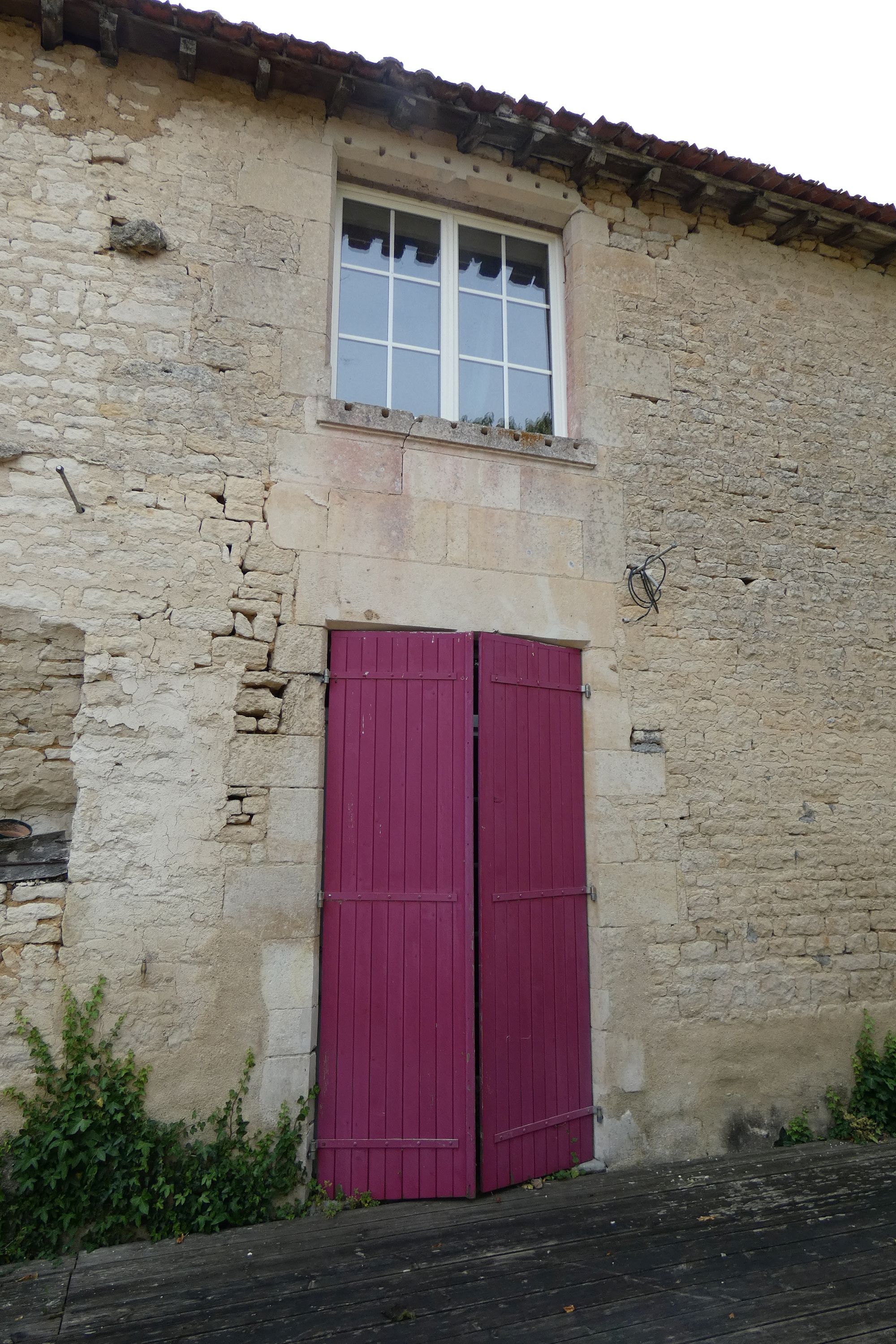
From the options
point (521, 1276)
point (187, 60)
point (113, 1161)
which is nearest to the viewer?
point (521, 1276)

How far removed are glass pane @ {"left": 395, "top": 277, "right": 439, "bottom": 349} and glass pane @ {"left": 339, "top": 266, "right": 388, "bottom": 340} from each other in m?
0.06

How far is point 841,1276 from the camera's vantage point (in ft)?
9.78

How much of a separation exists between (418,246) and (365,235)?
0.30 m

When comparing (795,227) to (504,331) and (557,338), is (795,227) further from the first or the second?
(504,331)

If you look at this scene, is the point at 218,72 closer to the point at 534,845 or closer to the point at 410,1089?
the point at 534,845

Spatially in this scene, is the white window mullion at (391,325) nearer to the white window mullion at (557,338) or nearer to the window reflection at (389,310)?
the window reflection at (389,310)

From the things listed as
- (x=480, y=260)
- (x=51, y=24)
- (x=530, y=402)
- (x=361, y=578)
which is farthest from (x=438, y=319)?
(x=51, y=24)

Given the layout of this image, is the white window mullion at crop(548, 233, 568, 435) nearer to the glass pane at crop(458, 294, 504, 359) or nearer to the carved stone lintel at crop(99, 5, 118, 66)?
the glass pane at crop(458, 294, 504, 359)

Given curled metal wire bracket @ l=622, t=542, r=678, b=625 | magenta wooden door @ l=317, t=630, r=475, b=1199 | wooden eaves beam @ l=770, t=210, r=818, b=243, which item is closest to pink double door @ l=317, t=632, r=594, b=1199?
magenta wooden door @ l=317, t=630, r=475, b=1199

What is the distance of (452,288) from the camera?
462 cm

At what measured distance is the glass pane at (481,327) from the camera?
183 inches

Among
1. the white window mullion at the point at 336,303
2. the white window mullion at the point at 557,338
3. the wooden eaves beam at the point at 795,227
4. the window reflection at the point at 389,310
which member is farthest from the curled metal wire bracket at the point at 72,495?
the wooden eaves beam at the point at 795,227

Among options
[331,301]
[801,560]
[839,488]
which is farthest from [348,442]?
[839,488]

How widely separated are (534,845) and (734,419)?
2849 mm
